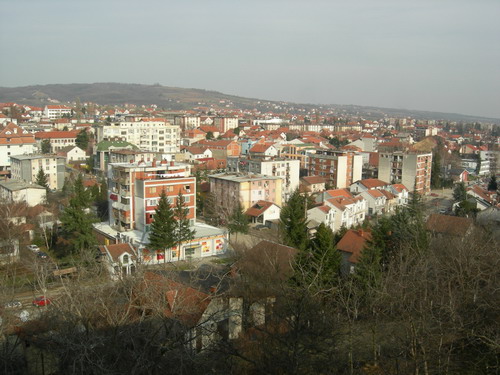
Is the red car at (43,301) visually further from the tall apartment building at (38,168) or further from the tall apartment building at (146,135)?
the tall apartment building at (146,135)

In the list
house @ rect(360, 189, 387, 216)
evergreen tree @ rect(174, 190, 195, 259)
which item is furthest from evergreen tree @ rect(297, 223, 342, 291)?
house @ rect(360, 189, 387, 216)

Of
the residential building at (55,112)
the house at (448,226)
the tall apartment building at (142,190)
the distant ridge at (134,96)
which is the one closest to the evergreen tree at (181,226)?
the tall apartment building at (142,190)

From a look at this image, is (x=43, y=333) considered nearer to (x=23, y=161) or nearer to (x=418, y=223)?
(x=418, y=223)

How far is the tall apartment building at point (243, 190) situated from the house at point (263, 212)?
11.5 inches

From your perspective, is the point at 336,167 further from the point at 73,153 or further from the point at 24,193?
the point at 73,153

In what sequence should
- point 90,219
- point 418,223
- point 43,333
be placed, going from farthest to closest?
point 90,219, point 418,223, point 43,333

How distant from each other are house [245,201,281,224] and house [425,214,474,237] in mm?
4631

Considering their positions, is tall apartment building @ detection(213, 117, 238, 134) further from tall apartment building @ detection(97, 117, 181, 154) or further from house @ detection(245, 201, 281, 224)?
house @ detection(245, 201, 281, 224)

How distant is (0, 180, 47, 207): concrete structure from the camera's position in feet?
44.7

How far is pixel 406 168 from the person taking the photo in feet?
63.3

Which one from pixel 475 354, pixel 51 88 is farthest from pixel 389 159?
pixel 51 88

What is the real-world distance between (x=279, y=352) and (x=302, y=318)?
41 cm

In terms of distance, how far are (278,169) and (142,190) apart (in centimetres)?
720

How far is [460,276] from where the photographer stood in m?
5.71
